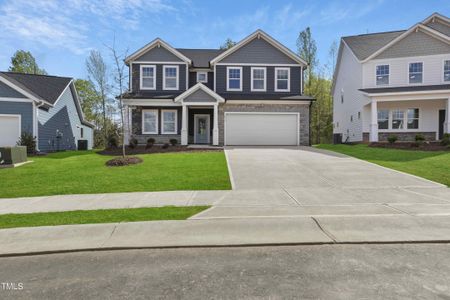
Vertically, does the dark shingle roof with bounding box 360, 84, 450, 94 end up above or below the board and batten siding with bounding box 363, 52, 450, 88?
below

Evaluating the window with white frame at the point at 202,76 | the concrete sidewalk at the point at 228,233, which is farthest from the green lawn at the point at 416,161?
the window with white frame at the point at 202,76

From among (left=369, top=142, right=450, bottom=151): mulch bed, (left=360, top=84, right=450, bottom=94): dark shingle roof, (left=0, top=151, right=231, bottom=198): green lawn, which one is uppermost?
(left=360, top=84, right=450, bottom=94): dark shingle roof

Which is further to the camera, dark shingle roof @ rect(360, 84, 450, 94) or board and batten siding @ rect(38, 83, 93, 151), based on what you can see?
board and batten siding @ rect(38, 83, 93, 151)

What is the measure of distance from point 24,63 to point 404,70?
49.8m

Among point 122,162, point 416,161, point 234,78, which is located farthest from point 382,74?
point 122,162

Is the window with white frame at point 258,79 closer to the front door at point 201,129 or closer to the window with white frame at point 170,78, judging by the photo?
the front door at point 201,129

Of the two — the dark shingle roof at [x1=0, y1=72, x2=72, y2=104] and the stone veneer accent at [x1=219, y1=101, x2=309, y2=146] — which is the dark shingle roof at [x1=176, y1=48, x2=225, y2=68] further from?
the dark shingle roof at [x1=0, y1=72, x2=72, y2=104]

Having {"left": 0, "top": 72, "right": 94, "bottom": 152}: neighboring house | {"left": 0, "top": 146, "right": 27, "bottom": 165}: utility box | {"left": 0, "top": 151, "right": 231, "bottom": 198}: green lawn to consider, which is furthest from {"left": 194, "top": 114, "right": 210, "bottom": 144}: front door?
{"left": 0, "top": 146, "right": 27, "bottom": 165}: utility box

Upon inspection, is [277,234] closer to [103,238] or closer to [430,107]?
[103,238]

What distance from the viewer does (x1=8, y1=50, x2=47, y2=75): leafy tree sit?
140 ft

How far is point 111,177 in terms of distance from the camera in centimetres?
1109

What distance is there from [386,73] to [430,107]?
12.8ft

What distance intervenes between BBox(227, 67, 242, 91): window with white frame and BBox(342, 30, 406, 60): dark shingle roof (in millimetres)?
9426

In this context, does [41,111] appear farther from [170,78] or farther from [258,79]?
[258,79]
